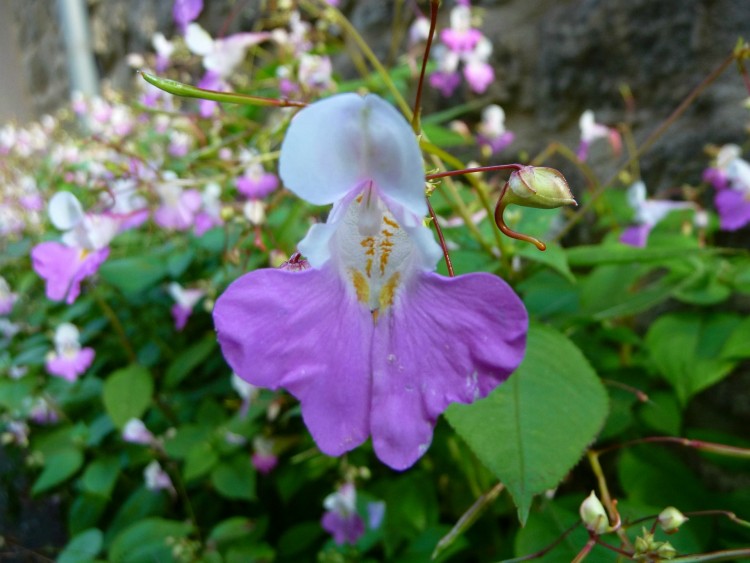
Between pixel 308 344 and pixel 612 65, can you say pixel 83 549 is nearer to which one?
pixel 308 344

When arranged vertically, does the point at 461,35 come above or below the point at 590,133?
above

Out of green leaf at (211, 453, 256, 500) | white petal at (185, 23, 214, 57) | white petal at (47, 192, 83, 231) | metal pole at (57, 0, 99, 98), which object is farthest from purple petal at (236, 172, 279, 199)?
metal pole at (57, 0, 99, 98)

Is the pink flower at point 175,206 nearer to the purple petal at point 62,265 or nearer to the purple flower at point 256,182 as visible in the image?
the purple flower at point 256,182

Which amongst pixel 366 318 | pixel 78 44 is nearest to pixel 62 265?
pixel 366 318

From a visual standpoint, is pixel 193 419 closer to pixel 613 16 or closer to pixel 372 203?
pixel 372 203

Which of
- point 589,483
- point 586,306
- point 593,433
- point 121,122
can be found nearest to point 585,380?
point 593,433

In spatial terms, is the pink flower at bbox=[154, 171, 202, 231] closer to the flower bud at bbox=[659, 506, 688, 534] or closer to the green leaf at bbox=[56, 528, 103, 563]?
the green leaf at bbox=[56, 528, 103, 563]

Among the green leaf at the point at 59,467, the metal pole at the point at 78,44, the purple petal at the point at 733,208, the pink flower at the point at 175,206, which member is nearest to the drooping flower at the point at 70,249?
the pink flower at the point at 175,206
